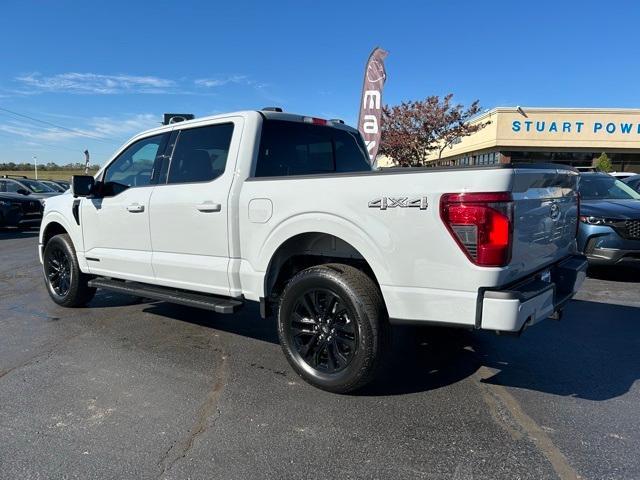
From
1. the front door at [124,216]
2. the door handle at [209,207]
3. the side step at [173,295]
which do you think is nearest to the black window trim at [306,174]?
the door handle at [209,207]

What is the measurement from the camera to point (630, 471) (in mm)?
2566

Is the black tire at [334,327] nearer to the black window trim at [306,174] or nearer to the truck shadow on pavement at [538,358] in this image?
the truck shadow on pavement at [538,358]

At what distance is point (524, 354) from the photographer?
4309mm

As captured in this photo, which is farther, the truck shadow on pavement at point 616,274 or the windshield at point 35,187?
the windshield at point 35,187

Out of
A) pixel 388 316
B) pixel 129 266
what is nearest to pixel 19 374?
pixel 129 266

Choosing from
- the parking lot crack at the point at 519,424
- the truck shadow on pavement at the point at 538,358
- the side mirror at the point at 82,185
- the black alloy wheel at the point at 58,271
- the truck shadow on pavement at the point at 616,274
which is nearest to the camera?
the parking lot crack at the point at 519,424

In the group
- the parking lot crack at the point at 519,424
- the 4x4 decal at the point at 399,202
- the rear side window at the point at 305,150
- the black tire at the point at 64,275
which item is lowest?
the parking lot crack at the point at 519,424

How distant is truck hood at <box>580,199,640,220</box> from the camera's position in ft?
22.7

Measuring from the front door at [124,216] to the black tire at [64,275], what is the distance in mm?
395

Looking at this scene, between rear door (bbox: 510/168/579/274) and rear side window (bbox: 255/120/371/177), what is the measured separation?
207 centimetres

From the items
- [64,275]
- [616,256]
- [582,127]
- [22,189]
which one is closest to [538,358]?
[616,256]

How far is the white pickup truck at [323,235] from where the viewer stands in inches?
113

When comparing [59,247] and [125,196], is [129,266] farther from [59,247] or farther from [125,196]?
[59,247]

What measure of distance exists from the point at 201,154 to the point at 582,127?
3122 cm
